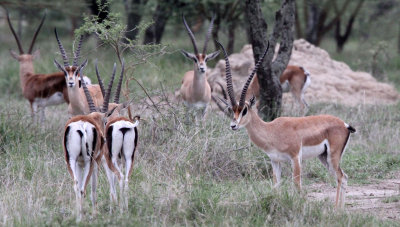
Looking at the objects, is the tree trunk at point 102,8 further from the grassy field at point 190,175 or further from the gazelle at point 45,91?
the gazelle at point 45,91

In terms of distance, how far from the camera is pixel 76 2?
28.3 feet

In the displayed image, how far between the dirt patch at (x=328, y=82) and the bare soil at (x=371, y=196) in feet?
13.7

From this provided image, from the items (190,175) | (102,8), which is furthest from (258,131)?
(102,8)

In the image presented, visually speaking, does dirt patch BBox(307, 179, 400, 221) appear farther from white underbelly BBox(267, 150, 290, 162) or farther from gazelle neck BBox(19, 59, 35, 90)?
gazelle neck BBox(19, 59, 35, 90)

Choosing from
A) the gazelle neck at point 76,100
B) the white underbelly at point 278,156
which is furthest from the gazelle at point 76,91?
the white underbelly at point 278,156

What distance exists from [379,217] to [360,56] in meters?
11.3

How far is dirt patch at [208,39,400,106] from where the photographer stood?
34.5 feet

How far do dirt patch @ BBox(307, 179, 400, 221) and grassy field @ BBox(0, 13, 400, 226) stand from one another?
0.37 ft

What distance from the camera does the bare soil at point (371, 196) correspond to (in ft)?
16.4

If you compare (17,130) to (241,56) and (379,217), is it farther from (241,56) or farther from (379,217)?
(241,56)

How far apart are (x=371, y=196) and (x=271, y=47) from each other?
2920mm

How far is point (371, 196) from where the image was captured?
560 centimetres

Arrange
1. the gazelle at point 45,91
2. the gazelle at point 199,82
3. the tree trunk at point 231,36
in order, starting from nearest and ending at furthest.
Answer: the gazelle at point 199,82 < the gazelle at point 45,91 < the tree trunk at point 231,36

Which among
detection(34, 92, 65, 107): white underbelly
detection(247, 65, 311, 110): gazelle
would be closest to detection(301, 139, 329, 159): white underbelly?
detection(247, 65, 311, 110): gazelle
